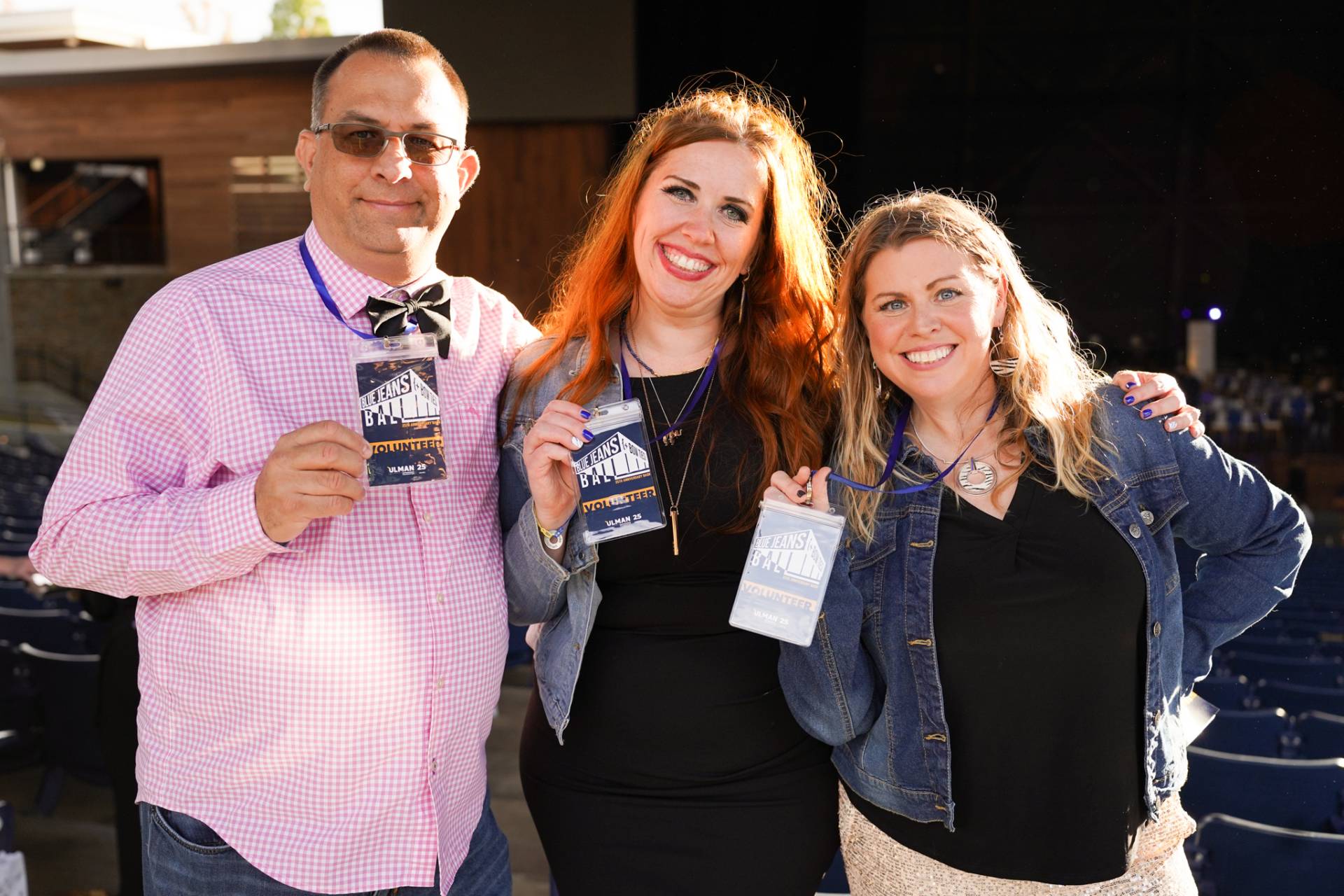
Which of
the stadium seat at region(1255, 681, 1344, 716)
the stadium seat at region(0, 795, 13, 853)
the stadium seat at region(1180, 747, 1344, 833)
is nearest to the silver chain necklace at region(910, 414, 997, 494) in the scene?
the stadium seat at region(1180, 747, 1344, 833)

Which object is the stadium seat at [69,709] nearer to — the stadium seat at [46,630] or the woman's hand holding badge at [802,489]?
the stadium seat at [46,630]

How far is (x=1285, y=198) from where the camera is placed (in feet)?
28.0

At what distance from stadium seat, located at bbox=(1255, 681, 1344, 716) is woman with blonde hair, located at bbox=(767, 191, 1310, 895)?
3037 millimetres

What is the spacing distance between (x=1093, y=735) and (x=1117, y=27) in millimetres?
7866

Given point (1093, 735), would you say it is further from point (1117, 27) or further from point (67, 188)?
point (67, 188)

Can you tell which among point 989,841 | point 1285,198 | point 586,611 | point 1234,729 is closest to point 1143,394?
point 989,841

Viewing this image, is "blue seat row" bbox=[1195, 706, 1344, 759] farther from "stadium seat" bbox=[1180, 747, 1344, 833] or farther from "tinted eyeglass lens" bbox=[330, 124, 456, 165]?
"tinted eyeglass lens" bbox=[330, 124, 456, 165]

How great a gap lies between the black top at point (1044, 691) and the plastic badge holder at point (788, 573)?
0.71ft

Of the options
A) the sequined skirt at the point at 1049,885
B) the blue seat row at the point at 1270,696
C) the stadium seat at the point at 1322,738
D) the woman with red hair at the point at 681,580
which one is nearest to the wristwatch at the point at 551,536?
the woman with red hair at the point at 681,580

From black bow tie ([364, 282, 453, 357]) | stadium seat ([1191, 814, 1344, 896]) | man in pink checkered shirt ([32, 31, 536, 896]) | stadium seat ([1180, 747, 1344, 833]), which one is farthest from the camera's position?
stadium seat ([1180, 747, 1344, 833])

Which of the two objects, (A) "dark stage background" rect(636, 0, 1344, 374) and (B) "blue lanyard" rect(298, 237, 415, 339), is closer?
(B) "blue lanyard" rect(298, 237, 415, 339)

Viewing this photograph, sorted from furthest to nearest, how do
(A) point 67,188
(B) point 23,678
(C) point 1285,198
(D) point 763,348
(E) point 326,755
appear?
1. (A) point 67,188
2. (C) point 1285,198
3. (B) point 23,678
4. (D) point 763,348
5. (E) point 326,755

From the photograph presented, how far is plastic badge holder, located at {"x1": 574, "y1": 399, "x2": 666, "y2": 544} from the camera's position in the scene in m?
1.60

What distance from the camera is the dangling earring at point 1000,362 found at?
5.54 feet
